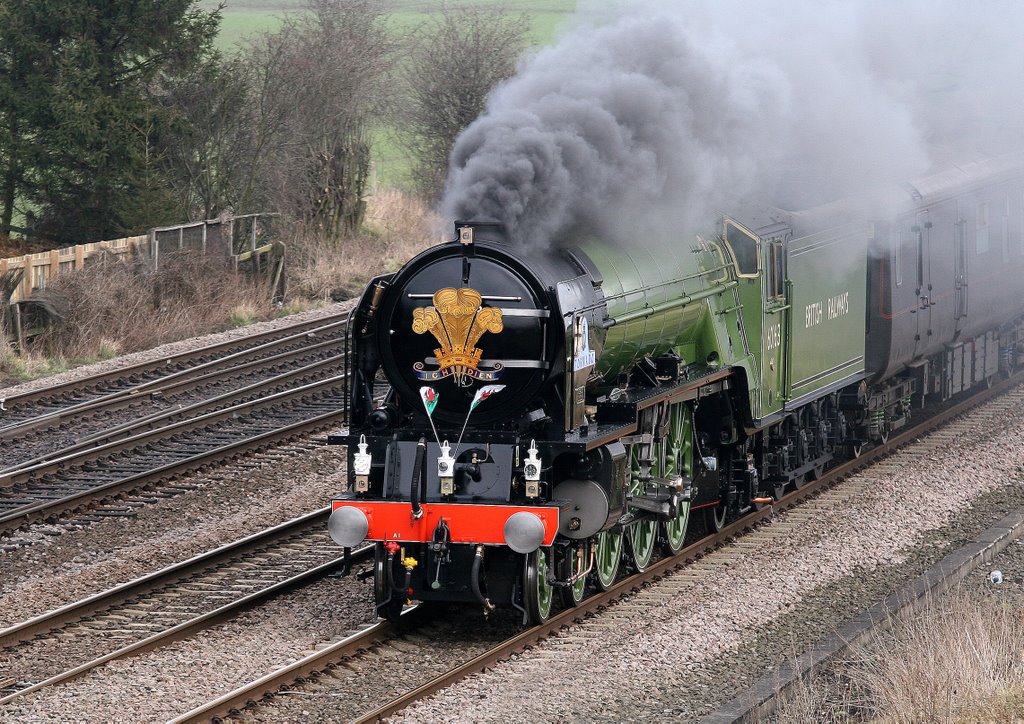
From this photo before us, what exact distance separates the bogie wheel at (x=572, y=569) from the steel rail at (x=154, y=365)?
9.43 m

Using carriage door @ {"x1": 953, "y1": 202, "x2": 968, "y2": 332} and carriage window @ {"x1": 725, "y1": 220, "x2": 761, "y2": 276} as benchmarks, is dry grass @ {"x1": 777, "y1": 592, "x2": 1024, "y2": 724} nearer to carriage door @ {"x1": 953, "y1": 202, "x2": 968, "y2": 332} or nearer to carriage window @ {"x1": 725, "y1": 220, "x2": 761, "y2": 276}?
carriage window @ {"x1": 725, "y1": 220, "x2": 761, "y2": 276}

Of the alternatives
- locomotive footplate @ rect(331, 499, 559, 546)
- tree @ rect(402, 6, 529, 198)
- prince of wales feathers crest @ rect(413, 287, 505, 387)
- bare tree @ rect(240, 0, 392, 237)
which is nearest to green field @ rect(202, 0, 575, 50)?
tree @ rect(402, 6, 529, 198)

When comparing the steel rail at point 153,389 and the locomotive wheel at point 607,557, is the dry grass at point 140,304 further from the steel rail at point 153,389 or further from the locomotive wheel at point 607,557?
the locomotive wheel at point 607,557

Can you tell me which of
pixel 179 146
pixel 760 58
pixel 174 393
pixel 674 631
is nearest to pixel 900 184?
pixel 760 58

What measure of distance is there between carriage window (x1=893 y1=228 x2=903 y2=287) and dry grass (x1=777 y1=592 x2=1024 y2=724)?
6427mm

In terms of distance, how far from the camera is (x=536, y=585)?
9.43 metres

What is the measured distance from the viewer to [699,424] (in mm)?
12336

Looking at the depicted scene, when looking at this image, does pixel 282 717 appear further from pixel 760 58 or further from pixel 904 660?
pixel 760 58

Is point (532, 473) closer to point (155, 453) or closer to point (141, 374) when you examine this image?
point (155, 453)

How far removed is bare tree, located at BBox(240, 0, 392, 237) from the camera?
28875mm

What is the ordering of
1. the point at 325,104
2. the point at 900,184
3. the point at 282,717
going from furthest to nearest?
the point at 325,104
the point at 900,184
the point at 282,717

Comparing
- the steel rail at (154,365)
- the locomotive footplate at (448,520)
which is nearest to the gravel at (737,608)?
the locomotive footplate at (448,520)

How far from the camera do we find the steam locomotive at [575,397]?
9.25 meters

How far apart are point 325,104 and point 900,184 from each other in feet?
56.5
